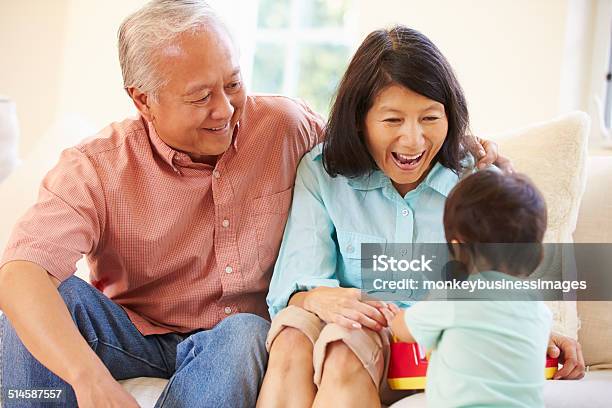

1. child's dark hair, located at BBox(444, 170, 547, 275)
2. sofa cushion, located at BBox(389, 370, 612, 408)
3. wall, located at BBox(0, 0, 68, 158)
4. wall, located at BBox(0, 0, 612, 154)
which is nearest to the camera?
child's dark hair, located at BBox(444, 170, 547, 275)

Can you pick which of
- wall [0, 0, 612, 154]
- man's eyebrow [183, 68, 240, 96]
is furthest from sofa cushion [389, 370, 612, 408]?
wall [0, 0, 612, 154]

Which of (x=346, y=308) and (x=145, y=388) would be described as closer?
(x=346, y=308)

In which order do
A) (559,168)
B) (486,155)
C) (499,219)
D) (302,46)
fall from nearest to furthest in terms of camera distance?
(499,219) → (486,155) → (559,168) → (302,46)

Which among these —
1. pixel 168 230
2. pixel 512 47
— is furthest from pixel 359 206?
pixel 512 47

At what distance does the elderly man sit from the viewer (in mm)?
1392

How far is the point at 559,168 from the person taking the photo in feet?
5.43

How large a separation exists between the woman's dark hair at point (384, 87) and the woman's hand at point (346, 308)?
259 mm

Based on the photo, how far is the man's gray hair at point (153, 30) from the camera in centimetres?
149

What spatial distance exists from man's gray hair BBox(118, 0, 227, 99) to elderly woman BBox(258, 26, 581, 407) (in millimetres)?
288

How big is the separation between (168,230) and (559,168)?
2.46ft

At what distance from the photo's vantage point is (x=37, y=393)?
1413mm

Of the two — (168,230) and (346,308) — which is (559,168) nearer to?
(346,308)

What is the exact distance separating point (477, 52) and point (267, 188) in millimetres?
1295

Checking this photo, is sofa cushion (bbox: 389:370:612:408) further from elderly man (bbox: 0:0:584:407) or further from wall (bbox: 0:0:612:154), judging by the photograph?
wall (bbox: 0:0:612:154)
